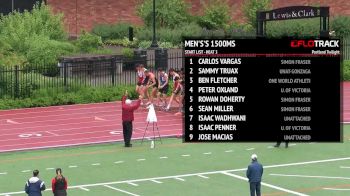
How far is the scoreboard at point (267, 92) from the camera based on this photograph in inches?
711

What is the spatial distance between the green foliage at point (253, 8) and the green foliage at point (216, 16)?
137 centimetres

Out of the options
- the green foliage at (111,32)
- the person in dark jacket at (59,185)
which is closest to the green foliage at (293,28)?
the green foliage at (111,32)

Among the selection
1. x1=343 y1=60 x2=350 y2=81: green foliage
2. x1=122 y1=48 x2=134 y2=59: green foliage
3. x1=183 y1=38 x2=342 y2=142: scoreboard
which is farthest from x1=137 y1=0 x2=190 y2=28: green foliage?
x1=183 y1=38 x2=342 y2=142: scoreboard

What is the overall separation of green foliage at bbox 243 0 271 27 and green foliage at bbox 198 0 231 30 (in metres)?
1.37

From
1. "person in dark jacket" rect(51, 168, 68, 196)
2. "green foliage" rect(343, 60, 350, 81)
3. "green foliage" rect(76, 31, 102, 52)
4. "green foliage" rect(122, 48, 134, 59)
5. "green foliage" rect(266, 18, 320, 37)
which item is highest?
"green foliage" rect(266, 18, 320, 37)

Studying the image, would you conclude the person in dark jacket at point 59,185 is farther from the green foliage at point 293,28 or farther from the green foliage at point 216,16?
the green foliage at point 216,16

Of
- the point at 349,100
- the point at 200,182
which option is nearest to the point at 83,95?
the point at 349,100

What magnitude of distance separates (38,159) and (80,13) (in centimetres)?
4561

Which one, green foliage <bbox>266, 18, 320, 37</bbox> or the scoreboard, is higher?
green foliage <bbox>266, 18, 320, 37</bbox>

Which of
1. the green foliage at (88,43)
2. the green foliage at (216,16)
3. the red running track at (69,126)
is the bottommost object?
the red running track at (69,126)

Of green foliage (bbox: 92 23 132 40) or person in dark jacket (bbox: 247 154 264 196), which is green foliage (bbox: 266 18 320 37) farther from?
person in dark jacket (bbox: 247 154 264 196)

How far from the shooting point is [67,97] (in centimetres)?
4034

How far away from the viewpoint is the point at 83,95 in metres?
40.7

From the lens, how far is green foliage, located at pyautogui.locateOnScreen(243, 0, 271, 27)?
215 ft
